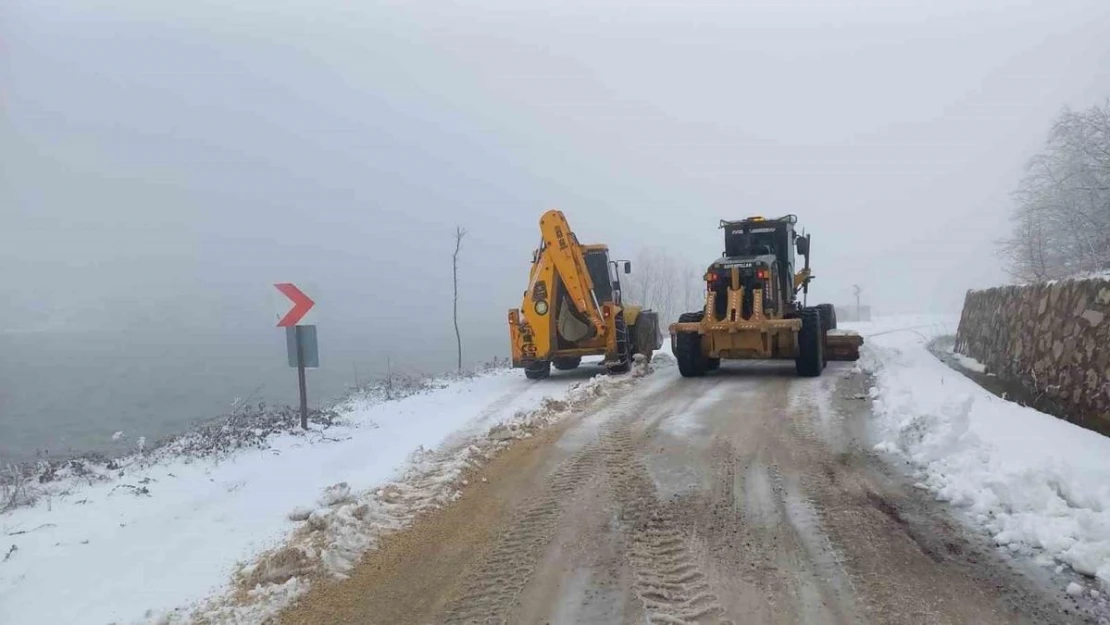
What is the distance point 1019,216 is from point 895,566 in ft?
131

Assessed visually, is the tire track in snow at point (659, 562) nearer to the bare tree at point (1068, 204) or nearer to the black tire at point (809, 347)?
the black tire at point (809, 347)

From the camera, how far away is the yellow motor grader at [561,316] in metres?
14.0

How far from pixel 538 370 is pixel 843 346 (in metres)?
6.67

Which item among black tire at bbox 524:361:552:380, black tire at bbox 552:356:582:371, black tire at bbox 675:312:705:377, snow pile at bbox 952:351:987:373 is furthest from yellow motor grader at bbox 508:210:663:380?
snow pile at bbox 952:351:987:373

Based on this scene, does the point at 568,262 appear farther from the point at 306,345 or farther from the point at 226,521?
the point at 226,521

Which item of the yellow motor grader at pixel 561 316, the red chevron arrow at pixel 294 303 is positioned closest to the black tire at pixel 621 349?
the yellow motor grader at pixel 561 316

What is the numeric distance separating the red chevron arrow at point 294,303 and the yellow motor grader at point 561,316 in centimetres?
548

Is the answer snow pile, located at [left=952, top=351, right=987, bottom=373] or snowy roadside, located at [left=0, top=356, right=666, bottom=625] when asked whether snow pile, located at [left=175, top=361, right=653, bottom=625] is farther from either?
snow pile, located at [left=952, top=351, right=987, bottom=373]

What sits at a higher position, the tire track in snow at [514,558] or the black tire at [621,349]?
the black tire at [621,349]

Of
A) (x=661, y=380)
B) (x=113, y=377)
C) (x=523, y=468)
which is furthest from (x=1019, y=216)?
(x=113, y=377)

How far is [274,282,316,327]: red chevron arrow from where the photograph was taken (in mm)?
8922

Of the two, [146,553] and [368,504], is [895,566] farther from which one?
[146,553]

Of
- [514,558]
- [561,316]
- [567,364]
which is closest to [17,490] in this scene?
[514,558]

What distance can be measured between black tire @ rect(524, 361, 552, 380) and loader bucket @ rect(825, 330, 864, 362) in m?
6.20
